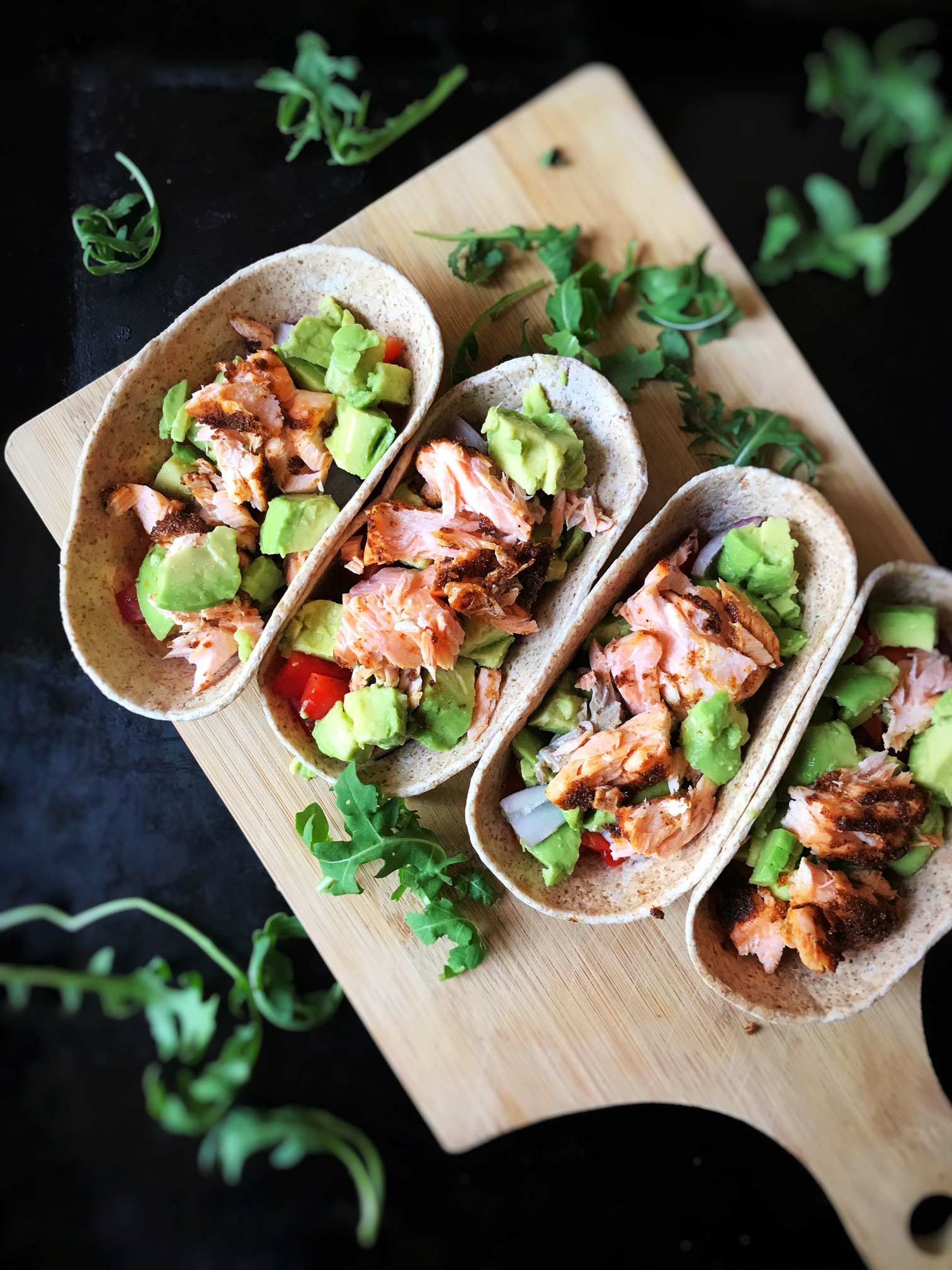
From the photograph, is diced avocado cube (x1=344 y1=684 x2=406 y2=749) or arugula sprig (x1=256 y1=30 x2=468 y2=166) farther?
arugula sprig (x1=256 y1=30 x2=468 y2=166)

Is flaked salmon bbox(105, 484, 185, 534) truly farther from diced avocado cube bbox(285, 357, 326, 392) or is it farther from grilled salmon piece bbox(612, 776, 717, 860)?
grilled salmon piece bbox(612, 776, 717, 860)

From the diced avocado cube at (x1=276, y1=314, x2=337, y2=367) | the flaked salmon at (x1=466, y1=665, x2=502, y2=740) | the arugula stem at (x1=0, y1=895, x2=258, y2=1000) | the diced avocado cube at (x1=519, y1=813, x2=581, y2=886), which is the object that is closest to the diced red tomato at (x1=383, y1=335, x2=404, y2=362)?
the diced avocado cube at (x1=276, y1=314, x2=337, y2=367)

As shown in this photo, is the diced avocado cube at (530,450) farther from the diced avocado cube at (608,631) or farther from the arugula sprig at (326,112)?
the arugula sprig at (326,112)

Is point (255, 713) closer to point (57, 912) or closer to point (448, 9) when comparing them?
point (57, 912)

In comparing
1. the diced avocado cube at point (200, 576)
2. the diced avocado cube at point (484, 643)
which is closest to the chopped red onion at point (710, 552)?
the diced avocado cube at point (484, 643)

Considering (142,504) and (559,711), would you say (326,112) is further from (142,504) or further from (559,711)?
(559,711)

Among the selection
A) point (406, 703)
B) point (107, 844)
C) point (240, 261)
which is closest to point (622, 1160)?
point (406, 703)

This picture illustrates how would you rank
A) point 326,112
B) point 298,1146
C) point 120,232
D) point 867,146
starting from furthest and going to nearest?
point 867,146
point 326,112
point 120,232
point 298,1146

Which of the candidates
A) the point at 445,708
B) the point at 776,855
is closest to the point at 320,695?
the point at 445,708
